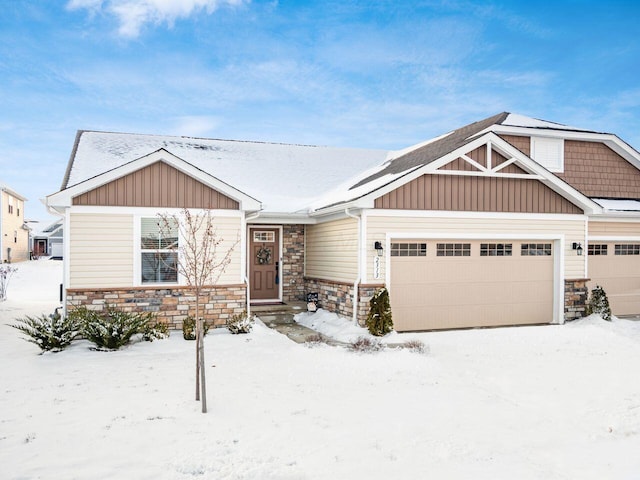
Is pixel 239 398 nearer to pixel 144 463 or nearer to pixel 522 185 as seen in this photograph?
pixel 144 463

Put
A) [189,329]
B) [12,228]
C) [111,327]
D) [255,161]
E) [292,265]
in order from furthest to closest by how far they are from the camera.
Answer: [12,228] < [255,161] < [292,265] < [189,329] < [111,327]

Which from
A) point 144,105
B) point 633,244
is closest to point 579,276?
point 633,244

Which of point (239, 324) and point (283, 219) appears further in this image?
point (283, 219)

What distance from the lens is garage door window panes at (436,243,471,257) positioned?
37.8 feet

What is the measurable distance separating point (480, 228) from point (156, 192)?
24.1 feet

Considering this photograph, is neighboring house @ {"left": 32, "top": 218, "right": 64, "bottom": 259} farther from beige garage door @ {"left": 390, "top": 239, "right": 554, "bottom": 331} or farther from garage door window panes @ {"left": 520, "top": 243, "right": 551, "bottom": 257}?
garage door window panes @ {"left": 520, "top": 243, "right": 551, "bottom": 257}

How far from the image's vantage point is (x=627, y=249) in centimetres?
1368

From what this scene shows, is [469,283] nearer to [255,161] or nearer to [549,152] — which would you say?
[549,152]

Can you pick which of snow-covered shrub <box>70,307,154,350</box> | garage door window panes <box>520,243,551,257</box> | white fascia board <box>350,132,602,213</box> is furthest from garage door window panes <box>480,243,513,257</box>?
snow-covered shrub <box>70,307,154,350</box>

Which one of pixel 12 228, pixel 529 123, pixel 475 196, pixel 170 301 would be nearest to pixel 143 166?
pixel 170 301

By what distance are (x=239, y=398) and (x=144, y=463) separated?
2.00m

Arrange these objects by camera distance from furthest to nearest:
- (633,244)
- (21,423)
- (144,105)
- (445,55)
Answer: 1. (144,105)
2. (445,55)
3. (633,244)
4. (21,423)

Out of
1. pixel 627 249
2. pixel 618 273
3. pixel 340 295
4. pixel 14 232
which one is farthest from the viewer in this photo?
pixel 14 232

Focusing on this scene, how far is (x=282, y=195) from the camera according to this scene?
1423 centimetres
